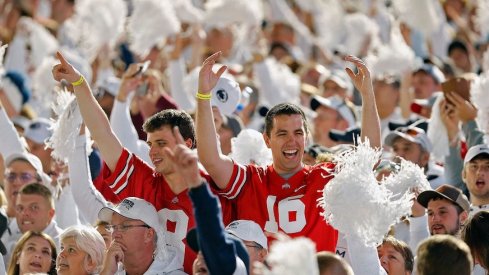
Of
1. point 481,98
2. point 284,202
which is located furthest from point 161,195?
point 481,98

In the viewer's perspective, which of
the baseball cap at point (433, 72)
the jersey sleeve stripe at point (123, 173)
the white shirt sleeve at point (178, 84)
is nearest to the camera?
the jersey sleeve stripe at point (123, 173)

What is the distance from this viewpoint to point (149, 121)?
7.21 m

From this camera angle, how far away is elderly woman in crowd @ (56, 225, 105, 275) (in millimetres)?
7402

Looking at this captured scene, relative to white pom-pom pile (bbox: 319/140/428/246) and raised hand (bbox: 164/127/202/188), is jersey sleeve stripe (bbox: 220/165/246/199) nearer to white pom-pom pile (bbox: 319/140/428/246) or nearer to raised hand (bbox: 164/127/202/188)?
white pom-pom pile (bbox: 319/140/428/246)

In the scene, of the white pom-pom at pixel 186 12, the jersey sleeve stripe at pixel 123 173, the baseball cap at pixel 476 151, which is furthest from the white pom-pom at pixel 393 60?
the jersey sleeve stripe at pixel 123 173

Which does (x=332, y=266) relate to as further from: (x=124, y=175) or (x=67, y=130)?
(x=67, y=130)

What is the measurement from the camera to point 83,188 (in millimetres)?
8164

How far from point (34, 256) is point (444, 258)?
3049 millimetres

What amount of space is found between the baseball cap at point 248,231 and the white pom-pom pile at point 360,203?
1.21 ft

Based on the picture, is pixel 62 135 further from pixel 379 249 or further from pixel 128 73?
pixel 379 249

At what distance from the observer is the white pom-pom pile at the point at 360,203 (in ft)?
22.0

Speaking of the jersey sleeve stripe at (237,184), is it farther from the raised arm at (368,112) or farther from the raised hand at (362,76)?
the raised hand at (362,76)

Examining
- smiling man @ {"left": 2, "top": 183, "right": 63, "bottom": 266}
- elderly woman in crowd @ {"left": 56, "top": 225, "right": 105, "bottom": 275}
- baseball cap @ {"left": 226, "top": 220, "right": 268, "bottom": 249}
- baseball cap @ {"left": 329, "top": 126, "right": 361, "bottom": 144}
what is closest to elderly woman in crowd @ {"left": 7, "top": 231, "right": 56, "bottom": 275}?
elderly woman in crowd @ {"left": 56, "top": 225, "right": 105, "bottom": 275}

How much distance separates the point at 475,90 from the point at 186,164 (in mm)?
4326
